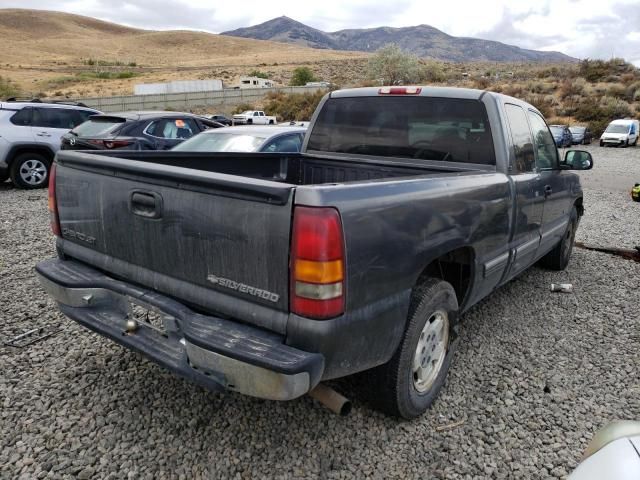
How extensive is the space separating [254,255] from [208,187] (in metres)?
0.38

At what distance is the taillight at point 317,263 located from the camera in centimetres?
198

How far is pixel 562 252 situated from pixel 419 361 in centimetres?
351

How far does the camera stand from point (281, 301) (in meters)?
2.10

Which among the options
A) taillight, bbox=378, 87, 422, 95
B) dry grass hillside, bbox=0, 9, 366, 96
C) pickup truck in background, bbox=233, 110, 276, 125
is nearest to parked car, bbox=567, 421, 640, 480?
taillight, bbox=378, 87, 422, 95

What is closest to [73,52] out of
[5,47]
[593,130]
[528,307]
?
[5,47]

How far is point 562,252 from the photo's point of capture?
552 cm

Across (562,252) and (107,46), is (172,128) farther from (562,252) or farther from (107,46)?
(107,46)

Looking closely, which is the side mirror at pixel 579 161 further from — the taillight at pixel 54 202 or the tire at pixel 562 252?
the taillight at pixel 54 202

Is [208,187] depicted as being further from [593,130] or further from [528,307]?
[593,130]

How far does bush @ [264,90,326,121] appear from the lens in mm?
37912

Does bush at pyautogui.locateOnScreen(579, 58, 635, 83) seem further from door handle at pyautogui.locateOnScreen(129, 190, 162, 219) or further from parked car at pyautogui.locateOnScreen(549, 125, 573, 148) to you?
door handle at pyautogui.locateOnScreen(129, 190, 162, 219)

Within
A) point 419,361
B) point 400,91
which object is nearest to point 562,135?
point 400,91

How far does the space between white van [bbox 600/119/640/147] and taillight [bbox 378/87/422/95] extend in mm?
27838

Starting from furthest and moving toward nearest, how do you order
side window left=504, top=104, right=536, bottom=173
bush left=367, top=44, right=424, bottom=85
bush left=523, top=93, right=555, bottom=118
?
bush left=367, top=44, right=424, bottom=85, bush left=523, top=93, right=555, bottom=118, side window left=504, top=104, right=536, bottom=173
